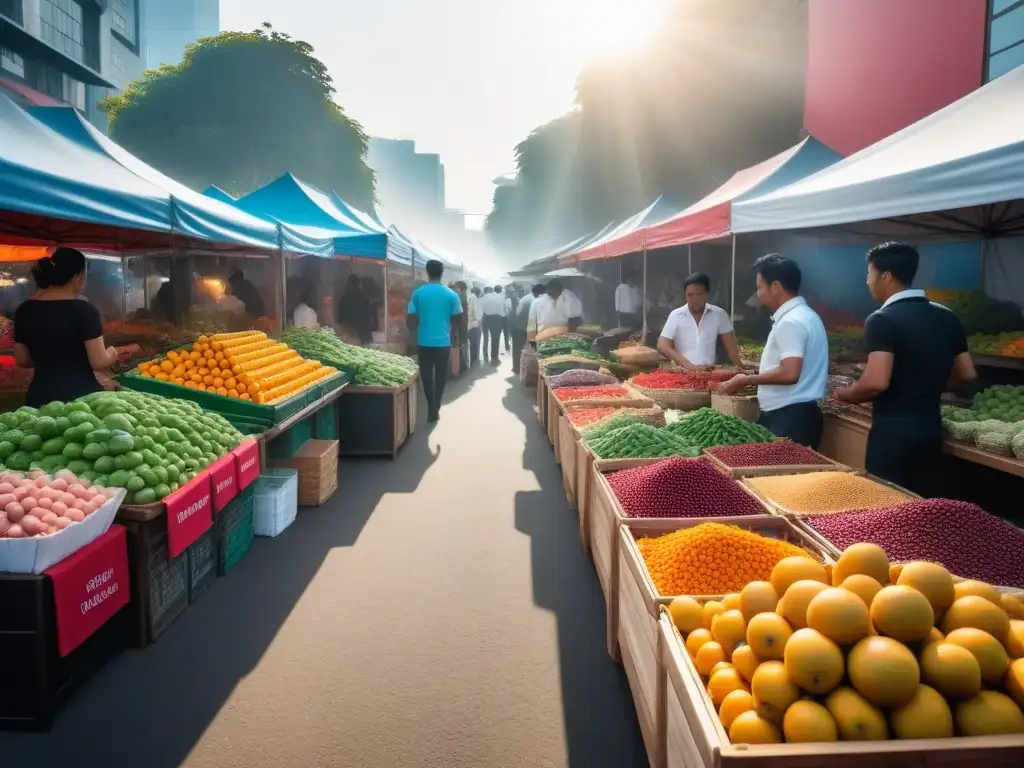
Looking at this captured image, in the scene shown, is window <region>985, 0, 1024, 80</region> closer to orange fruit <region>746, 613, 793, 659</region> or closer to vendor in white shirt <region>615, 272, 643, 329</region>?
vendor in white shirt <region>615, 272, 643, 329</region>

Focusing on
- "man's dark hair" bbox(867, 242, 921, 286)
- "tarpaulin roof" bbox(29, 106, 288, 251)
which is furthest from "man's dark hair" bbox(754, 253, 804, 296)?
"tarpaulin roof" bbox(29, 106, 288, 251)

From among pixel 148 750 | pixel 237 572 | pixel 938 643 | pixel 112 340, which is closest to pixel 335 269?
pixel 112 340

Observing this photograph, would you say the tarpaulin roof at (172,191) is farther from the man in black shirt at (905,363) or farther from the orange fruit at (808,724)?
the orange fruit at (808,724)

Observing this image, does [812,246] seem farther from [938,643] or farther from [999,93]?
[938,643]

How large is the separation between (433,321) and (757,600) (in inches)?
308

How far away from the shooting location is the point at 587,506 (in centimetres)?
520

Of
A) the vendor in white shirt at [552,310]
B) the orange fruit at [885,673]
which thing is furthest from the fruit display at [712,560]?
the vendor in white shirt at [552,310]

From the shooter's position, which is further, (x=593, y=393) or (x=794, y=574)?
(x=593, y=393)

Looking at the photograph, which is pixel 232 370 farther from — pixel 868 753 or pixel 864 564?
pixel 868 753

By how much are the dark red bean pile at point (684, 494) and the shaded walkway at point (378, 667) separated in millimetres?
790

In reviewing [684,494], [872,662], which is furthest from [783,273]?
[872,662]

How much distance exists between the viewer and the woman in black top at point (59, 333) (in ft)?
15.6

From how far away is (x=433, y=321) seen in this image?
9727 millimetres

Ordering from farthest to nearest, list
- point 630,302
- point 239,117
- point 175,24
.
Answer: point 175,24
point 239,117
point 630,302
